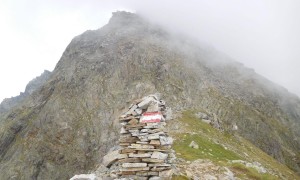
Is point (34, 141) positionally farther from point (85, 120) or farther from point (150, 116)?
point (150, 116)

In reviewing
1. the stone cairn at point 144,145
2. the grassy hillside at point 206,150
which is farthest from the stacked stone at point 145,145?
the grassy hillside at point 206,150

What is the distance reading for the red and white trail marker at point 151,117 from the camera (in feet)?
80.0

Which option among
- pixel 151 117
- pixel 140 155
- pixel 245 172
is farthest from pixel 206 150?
pixel 140 155

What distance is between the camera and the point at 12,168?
18338cm

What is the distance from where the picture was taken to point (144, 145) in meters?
24.0

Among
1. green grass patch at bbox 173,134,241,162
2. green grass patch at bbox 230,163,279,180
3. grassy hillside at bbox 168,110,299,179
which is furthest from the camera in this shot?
green grass patch at bbox 173,134,241,162

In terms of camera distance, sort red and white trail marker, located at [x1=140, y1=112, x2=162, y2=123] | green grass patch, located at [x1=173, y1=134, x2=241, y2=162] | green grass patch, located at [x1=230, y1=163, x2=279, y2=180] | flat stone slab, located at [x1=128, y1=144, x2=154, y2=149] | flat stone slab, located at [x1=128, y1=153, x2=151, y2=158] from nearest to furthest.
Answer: flat stone slab, located at [x1=128, y1=153, x2=151, y2=158], flat stone slab, located at [x1=128, y1=144, x2=154, y2=149], red and white trail marker, located at [x1=140, y1=112, x2=162, y2=123], green grass patch, located at [x1=230, y1=163, x2=279, y2=180], green grass patch, located at [x1=173, y1=134, x2=241, y2=162]

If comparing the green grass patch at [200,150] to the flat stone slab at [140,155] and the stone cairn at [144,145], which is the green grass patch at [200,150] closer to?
the stone cairn at [144,145]

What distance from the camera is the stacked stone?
2358 centimetres

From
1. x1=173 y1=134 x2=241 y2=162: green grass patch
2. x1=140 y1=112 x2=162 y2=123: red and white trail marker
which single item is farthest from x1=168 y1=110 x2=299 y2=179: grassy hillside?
x1=140 y1=112 x2=162 y2=123: red and white trail marker

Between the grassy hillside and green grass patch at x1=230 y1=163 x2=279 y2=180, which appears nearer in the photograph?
green grass patch at x1=230 y1=163 x2=279 y2=180

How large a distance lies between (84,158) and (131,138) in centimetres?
16116

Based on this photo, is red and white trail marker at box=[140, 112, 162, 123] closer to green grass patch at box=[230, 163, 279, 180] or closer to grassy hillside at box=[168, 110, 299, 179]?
grassy hillside at box=[168, 110, 299, 179]

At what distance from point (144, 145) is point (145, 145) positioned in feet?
0.20
